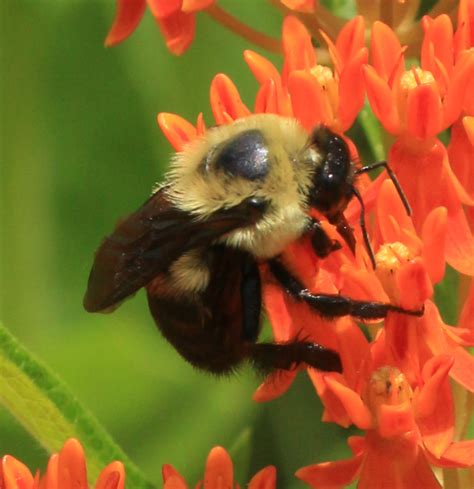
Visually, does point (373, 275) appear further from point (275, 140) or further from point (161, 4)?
point (161, 4)

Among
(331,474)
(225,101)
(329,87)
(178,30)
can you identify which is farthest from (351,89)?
(331,474)

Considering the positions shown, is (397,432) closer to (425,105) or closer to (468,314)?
(468,314)

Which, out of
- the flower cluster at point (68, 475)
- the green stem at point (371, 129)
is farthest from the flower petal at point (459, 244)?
the flower cluster at point (68, 475)

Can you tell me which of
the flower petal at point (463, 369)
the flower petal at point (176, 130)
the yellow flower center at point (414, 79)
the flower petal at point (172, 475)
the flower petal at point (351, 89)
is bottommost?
the flower petal at point (463, 369)

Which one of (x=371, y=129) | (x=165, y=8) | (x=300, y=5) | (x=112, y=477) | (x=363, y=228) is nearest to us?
(x=112, y=477)

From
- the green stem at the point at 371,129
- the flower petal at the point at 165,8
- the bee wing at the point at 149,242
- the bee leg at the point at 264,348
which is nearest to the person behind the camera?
the bee wing at the point at 149,242

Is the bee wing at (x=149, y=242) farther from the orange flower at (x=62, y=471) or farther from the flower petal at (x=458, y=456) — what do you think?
the flower petal at (x=458, y=456)

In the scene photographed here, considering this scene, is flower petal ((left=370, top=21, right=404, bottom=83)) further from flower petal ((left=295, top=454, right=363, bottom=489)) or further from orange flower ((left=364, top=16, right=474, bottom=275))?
flower petal ((left=295, top=454, right=363, bottom=489))
